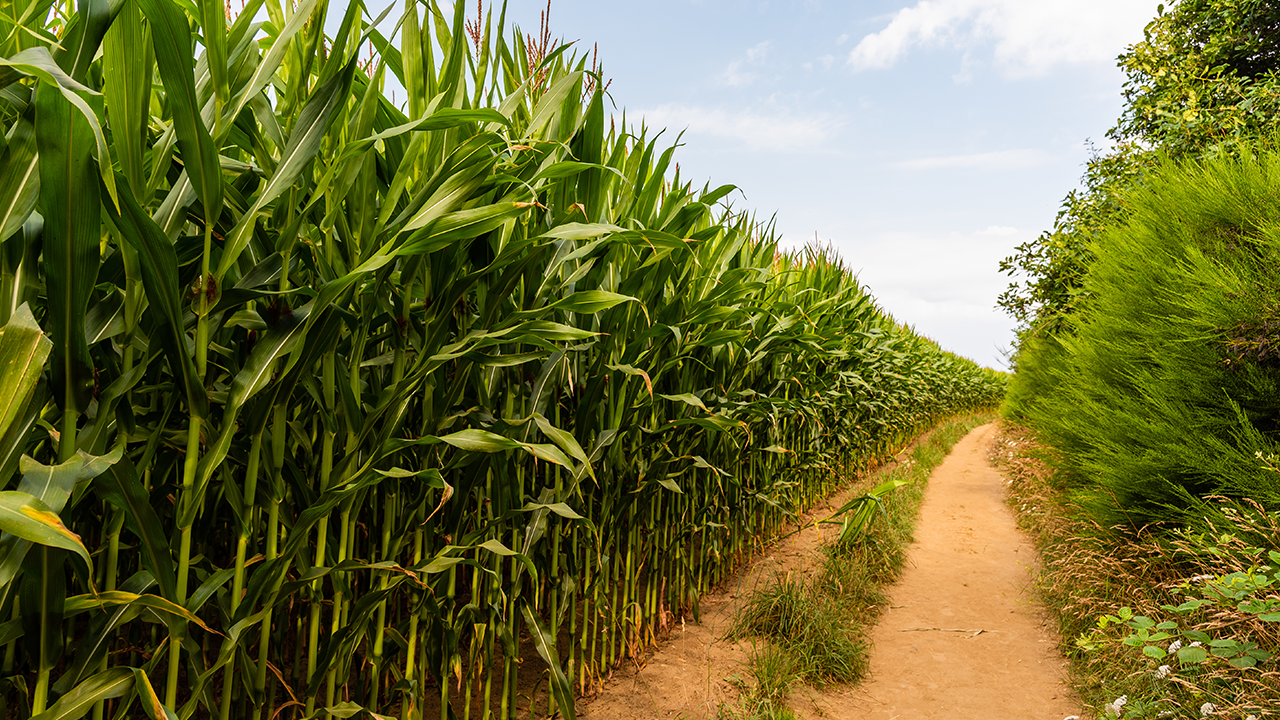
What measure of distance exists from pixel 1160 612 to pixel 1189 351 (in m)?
1.26

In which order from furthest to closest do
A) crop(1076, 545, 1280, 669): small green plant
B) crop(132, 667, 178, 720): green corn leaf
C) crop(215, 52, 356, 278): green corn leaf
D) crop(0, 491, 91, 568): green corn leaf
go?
crop(1076, 545, 1280, 669): small green plant < crop(215, 52, 356, 278): green corn leaf < crop(132, 667, 178, 720): green corn leaf < crop(0, 491, 91, 568): green corn leaf

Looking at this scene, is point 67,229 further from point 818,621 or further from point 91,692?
point 818,621

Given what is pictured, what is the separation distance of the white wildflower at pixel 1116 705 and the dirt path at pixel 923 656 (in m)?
0.27

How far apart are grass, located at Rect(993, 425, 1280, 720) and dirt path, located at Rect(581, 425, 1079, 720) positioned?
0.19m

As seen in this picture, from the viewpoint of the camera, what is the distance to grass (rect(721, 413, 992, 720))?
247 cm

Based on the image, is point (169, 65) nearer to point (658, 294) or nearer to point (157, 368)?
point (157, 368)

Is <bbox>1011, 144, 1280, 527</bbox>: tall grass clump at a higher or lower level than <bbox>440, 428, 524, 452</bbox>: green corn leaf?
higher

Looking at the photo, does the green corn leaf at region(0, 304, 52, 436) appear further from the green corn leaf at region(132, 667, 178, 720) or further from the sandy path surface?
the sandy path surface

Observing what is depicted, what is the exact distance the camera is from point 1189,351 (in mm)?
3123

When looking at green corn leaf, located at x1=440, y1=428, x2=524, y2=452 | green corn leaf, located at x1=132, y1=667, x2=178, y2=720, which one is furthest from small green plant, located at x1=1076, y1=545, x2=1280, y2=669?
green corn leaf, located at x1=132, y1=667, x2=178, y2=720

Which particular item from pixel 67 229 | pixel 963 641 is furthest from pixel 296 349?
pixel 963 641

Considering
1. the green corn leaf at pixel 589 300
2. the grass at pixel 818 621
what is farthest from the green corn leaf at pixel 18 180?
the grass at pixel 818 621

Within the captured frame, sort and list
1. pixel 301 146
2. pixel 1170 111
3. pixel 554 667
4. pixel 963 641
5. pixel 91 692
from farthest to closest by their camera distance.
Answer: pixel 1170 111 → pixel 963 641 → pixel 554 667 → pixel 301 146 → pixel 91 692

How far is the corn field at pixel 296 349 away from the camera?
2.81 ft
